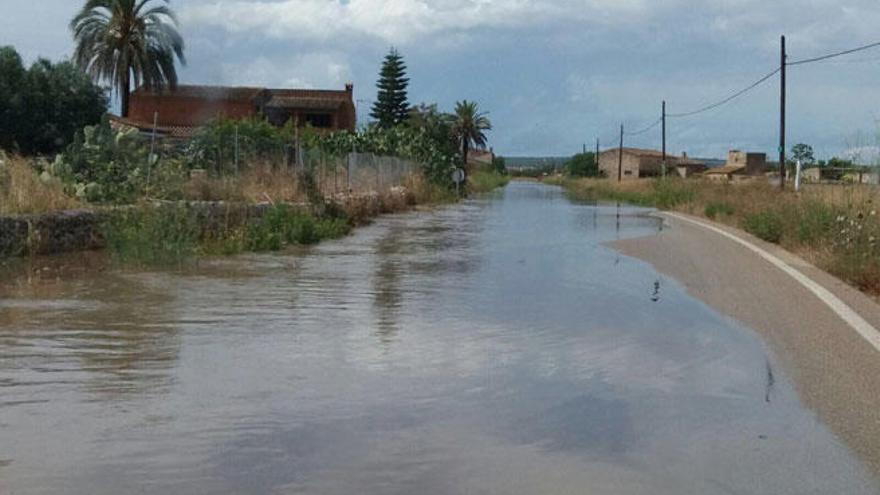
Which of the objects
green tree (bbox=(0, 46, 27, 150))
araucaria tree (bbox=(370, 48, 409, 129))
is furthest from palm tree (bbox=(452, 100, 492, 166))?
green tree (bbox=(0, 46, 27, 150))

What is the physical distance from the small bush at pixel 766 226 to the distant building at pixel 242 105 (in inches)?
1433

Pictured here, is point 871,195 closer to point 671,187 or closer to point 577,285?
point 577,285

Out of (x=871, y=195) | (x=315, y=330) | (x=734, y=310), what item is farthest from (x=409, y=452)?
(x=871, y=195)

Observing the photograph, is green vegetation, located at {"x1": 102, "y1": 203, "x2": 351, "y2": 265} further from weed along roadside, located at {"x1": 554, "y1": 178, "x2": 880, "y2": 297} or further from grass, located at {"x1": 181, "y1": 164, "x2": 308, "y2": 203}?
weed along roadside, located at {"x1": 554, "y1": 178, "x2": 880, "y2": 297}

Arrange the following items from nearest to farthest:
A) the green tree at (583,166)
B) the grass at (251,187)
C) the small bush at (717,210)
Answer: the grass at (251,187) → the small bush at (717,210) → the green tree at (583,166)

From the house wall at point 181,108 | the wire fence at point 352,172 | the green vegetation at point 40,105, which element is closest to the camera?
the wire fence at point 352,172

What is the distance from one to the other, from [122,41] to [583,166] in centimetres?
10827

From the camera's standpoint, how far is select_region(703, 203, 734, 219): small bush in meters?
36.9

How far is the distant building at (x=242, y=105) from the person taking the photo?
217ft

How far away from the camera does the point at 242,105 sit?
7044cm

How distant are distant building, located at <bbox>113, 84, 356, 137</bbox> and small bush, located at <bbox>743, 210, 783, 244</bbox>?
36.4 metres

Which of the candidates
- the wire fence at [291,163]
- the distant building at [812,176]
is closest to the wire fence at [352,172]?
the wire fence at [291,163]

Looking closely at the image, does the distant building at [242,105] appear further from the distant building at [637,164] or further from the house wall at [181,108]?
the distant building at [637,164]

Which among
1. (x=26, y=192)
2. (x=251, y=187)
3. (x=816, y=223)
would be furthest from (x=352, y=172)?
(x=26, y=192)
